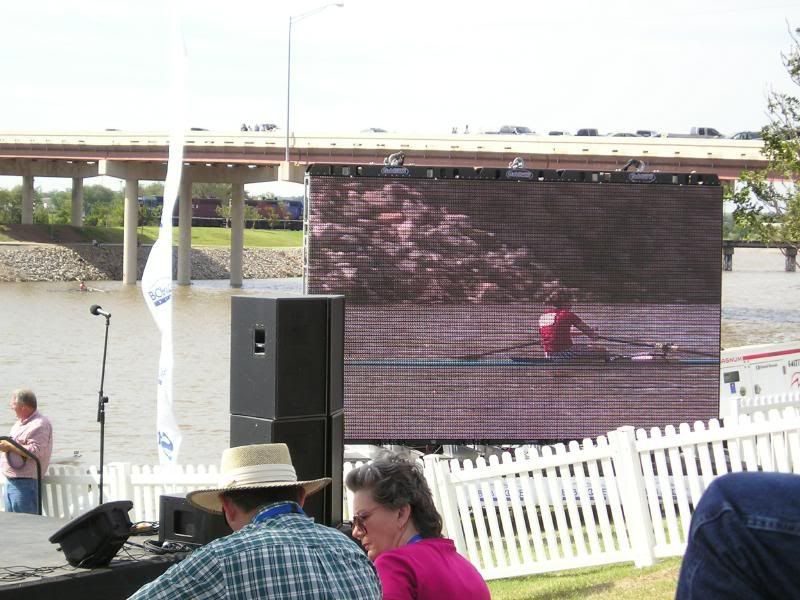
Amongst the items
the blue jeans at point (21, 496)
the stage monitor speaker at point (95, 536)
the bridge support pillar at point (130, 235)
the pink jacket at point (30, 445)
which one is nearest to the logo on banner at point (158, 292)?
the pink jacket at point (30, 445)

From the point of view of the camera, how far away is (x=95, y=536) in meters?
5.89

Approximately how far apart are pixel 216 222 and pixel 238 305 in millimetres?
121858

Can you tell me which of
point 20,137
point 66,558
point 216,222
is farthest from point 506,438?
point 216,222

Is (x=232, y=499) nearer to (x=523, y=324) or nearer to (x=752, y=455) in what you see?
(x=752, y=455)

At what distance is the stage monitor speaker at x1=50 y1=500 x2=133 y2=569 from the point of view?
19.1 ft

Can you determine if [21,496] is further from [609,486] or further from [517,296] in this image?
[609,486]

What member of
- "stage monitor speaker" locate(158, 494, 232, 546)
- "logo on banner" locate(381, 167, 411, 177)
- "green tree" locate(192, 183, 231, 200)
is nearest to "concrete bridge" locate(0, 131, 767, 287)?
"logo on banner" locate(381, 167, 411, 177)

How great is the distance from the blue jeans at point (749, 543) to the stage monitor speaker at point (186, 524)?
551cm

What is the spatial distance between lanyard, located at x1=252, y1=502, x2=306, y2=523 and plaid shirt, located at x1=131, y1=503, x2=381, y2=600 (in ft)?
0.37

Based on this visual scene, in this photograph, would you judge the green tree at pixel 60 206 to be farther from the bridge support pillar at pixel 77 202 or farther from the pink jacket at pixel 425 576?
the pink jacket at pixel 425 576

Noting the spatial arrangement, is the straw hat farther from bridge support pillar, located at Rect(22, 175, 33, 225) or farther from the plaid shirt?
bridge support pillar, located at Rect(22, 175, 33, 225)

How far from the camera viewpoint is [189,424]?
73.6ft

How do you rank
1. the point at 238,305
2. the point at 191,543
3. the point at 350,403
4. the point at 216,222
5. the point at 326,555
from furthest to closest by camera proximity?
the point at 216,222
the point at 350,403
the point at 238,305
the point at 191,543
the point at 326,555

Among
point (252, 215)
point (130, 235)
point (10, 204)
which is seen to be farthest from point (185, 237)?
point (252, 215)
